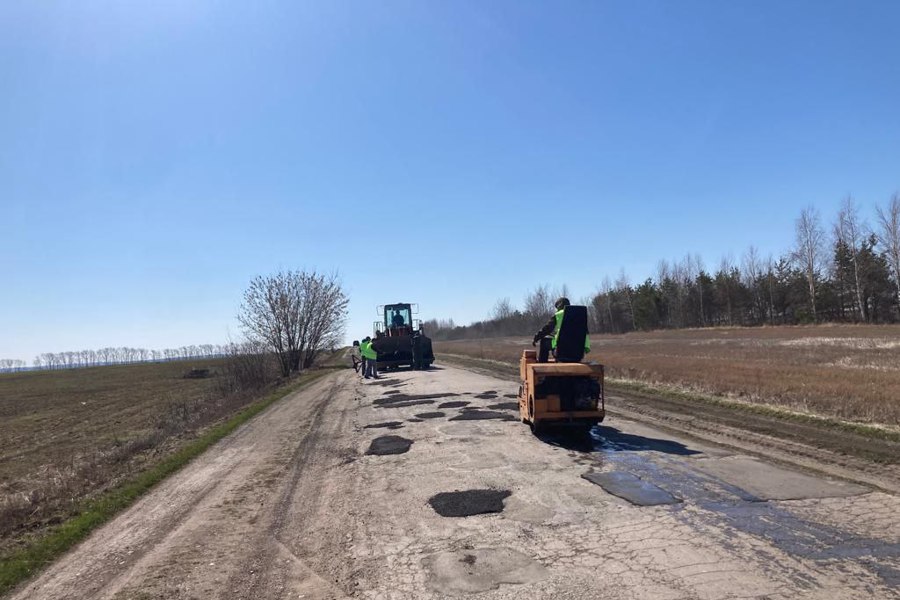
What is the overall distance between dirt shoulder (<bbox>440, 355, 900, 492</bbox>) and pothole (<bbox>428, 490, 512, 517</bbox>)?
179 inches

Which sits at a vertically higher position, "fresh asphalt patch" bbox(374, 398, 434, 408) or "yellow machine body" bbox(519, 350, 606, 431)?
"yellow machine body" bbox(519, 350, 606, 431)

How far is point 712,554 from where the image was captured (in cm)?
494

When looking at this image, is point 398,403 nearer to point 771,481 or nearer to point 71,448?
point 71,448

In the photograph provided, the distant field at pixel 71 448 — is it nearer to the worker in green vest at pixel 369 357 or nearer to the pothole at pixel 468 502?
the pothole at pixel 468 502

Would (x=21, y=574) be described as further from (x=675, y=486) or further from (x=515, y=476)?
(x=675, y=486)

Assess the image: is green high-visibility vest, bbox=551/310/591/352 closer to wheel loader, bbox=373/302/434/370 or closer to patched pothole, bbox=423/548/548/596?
patched pothole, bbox=423/548/548/596

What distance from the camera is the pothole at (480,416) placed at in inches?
510

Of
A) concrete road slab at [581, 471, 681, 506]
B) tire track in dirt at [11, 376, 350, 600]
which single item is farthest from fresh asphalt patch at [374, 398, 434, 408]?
concrete road slab at [581, 471, 681, 506]

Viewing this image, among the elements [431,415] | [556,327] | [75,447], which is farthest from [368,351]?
[556,327]

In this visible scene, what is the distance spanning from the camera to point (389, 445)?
35.2 feet

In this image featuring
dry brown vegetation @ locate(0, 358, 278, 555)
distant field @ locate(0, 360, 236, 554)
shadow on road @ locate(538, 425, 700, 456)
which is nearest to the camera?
dry brown vegetation @ locate(0, 358, 278, 555)

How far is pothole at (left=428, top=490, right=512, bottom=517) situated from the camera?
21.3ft

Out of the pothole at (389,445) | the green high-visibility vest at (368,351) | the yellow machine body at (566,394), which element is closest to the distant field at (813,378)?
the yellow machine body at (566,394)

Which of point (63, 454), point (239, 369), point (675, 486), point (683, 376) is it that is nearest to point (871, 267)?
point (683, 376)
